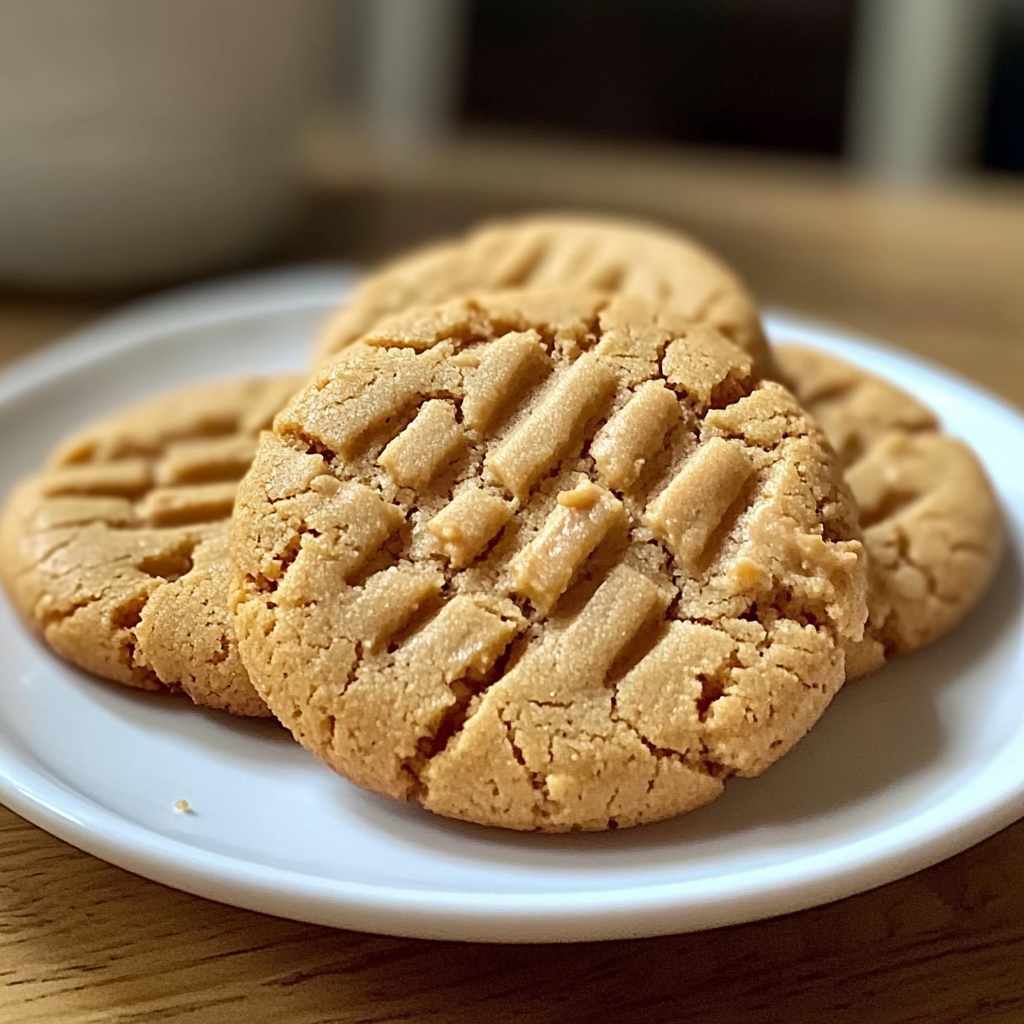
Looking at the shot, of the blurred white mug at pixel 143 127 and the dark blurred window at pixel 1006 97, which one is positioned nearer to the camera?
the blurred white mug at pixel 143 127

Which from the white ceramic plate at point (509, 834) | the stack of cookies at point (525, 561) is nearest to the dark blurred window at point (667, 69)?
the stack of cookies at point (525, 561)

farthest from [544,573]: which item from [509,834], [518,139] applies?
[518,139]

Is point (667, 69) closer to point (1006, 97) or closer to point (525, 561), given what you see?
point (1006, 97)

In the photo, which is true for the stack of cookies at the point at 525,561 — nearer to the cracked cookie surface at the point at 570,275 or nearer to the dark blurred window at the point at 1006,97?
the cracked cookie surface at the point at 570,275

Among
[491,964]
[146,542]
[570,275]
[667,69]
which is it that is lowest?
[491,964]

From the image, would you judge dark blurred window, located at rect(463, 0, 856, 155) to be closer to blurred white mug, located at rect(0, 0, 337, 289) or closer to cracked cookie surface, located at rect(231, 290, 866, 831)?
blurred white mug, located at rect(0, 0, 337, 289)

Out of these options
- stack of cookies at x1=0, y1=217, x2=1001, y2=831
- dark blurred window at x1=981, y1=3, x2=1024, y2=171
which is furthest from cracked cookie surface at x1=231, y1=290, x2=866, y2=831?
dark blurred window at x1=981, y1=3, x2=1024, y2=171
